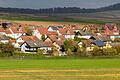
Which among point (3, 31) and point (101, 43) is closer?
point (101, 43)

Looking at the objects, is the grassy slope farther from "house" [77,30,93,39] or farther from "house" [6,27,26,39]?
"house" [77,30,93,39]

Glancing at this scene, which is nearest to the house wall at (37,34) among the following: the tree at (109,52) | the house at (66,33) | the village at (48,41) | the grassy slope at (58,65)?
the village at (48,41)

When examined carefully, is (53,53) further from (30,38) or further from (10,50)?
(30,38)

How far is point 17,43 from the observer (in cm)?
8844

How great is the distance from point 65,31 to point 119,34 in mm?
17806

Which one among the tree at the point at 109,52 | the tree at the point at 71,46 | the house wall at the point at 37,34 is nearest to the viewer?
the tree at the point at 109,52

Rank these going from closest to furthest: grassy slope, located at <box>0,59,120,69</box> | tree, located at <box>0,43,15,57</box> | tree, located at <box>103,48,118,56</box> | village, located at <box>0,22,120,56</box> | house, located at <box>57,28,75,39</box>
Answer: grassy slope, located at <box>0,59,120,69</box>
tree, located at <box>0,43,15,57</box>
tree, located at <box>103,48,118,56</box>
village, located at <box>0,22,120,56</box>
house, located at <box>57,28,75,39</box>

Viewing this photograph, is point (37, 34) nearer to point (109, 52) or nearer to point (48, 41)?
point (48, 41)

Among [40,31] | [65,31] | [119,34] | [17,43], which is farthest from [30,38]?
[119,34]

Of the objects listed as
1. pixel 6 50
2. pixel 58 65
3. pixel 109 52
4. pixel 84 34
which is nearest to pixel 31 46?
pixel 6 50

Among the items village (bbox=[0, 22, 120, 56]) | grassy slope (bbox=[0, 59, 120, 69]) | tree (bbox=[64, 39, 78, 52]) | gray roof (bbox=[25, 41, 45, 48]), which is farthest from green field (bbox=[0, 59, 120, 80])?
gray roof (bbox=[25, 41, 45, 48])

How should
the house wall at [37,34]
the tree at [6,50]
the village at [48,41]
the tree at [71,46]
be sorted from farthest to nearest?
the house wall at [37,34] → the village at [48,41] → the tree at [71,46] → the tree at [6,50]

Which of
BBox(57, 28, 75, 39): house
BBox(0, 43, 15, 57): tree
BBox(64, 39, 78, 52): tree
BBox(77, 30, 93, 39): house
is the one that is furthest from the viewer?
BBox(57, 28, 75, 39): house

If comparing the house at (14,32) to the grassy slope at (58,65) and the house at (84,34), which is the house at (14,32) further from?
the grassy slope at (58,65)
